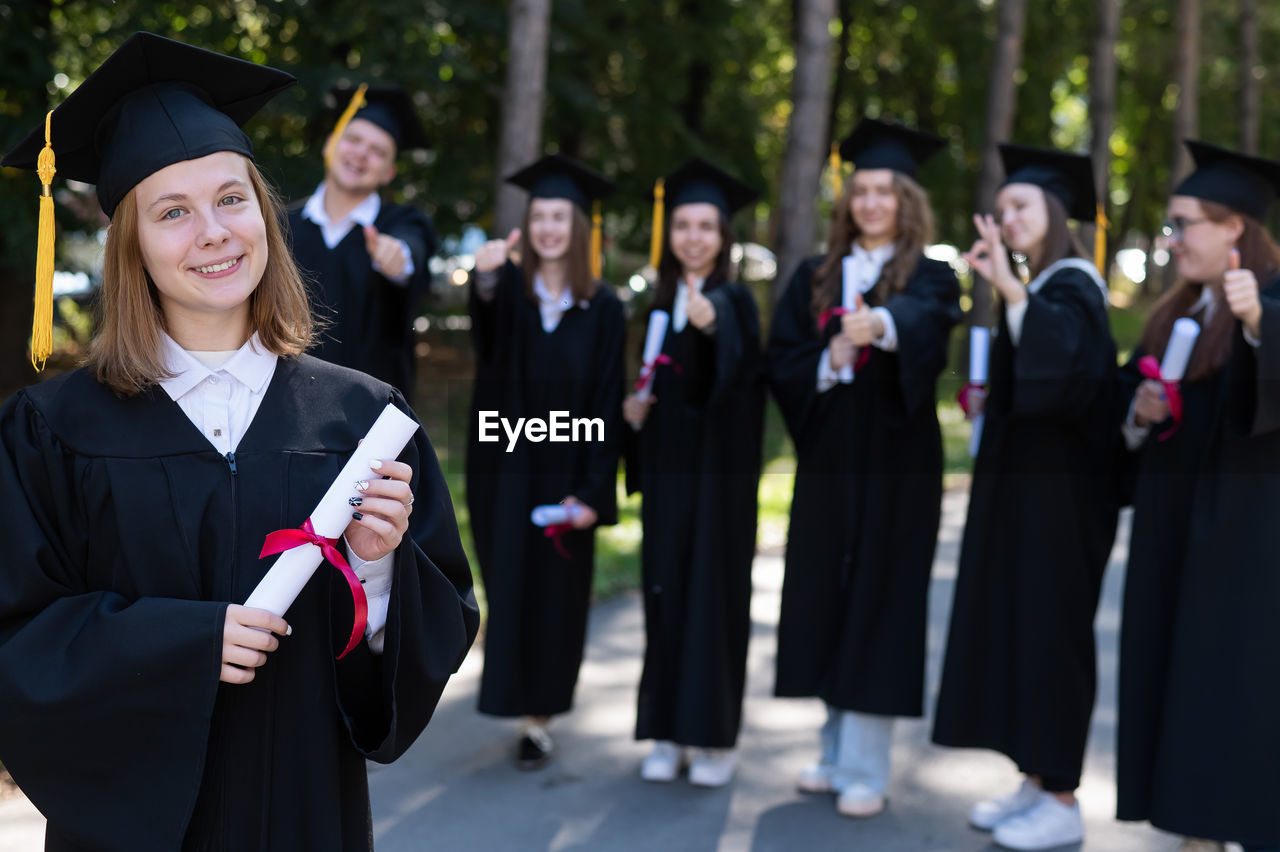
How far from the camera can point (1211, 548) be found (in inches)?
146

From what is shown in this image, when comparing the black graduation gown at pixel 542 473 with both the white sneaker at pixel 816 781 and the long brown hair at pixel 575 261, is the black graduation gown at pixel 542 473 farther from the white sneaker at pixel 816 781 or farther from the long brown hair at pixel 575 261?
the white sneaker at pixel 816 781

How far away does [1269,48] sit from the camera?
954 inches

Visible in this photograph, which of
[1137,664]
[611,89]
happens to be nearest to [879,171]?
[1137,664]

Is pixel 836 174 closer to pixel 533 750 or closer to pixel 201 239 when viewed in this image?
pixel 533 750

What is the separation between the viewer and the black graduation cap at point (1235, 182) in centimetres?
387

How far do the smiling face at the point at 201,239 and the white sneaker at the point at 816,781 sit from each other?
10.3ft

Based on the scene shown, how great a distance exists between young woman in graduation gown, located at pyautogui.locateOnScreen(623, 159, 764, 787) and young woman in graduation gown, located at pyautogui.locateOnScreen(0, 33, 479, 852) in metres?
2.37

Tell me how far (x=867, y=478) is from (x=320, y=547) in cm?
285

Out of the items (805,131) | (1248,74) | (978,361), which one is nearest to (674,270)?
(978,361)

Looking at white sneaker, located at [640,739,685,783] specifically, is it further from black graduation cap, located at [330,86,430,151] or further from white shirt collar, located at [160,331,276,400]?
white shirt collar, located at [160,331,276,400]

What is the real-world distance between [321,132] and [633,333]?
6.08m

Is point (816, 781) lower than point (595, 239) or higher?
lower

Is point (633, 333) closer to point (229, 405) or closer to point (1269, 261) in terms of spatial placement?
point (1269, 261)

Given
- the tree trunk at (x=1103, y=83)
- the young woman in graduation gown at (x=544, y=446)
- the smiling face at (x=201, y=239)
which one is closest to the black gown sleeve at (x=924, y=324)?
the young woman in graduation gown at (x=544, y=446)
